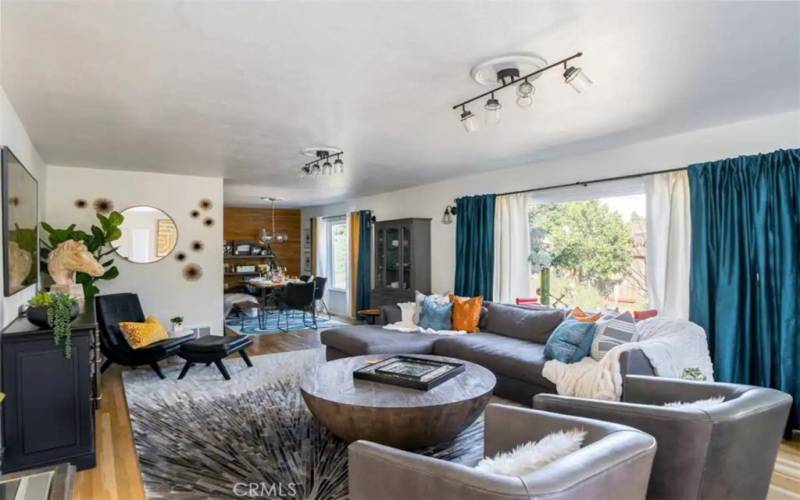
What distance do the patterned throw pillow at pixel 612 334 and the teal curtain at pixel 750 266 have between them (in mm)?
568

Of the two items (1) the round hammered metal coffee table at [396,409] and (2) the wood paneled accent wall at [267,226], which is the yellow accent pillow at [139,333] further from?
(2) the wood paneled accent wall at [267,226]

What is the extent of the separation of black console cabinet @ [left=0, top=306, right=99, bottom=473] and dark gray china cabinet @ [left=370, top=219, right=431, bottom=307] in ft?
13.3

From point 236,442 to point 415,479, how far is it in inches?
80.4

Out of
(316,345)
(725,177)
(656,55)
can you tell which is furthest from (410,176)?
(656,55)

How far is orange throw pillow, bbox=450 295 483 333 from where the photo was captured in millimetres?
4703

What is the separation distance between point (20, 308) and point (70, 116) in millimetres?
1399

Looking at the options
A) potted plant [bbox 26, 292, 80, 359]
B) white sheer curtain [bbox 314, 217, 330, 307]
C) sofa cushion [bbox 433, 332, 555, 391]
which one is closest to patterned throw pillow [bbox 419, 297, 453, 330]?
sofa cushion [bbox 433, 332, 555, 391]

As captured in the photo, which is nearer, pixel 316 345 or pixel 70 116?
pixel 70 116

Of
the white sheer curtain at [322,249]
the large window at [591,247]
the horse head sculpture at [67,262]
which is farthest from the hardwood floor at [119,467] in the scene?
the white sheer curtain at [322,249]

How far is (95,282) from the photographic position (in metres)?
5.18

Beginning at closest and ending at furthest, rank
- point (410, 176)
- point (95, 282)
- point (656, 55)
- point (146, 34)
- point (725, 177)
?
point (146, 34) < point (656, 55) < point (725, 177) < point (95, 282) < point (410, 176)

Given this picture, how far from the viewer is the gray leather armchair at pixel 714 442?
5.41ft

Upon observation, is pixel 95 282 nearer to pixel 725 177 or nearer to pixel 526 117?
pixel 526 117

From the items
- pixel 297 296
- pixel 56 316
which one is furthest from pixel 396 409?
pixel 297 296
